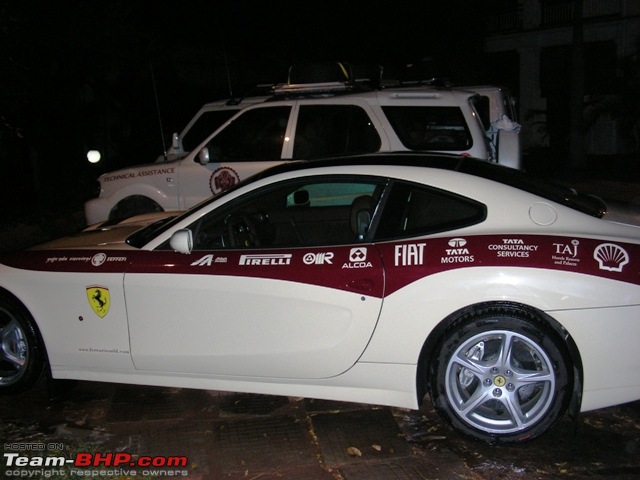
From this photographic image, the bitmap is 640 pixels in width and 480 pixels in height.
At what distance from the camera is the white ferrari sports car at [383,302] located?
3.98 m

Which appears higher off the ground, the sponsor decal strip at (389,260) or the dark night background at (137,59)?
the dark night background at (137,59)

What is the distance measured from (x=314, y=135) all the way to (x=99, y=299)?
3.67 metres

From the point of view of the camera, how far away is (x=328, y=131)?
25.3 ft

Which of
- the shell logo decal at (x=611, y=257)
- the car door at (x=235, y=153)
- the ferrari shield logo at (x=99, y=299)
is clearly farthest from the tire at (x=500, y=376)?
the car door at (x=235, y=153)

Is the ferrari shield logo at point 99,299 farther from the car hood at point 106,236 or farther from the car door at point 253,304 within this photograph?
the car hood at point 106,236

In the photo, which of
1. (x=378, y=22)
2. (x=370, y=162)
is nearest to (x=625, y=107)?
(x=378, y=22)

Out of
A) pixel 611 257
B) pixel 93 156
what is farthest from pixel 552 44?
pixel 611 257

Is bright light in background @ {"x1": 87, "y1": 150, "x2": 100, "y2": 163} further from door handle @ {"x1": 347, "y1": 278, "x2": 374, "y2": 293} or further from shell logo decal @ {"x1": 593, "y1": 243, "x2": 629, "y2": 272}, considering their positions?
shell logo decal @ {"x1": 593, "y1": 243, "x2": 629, "y2": 272}

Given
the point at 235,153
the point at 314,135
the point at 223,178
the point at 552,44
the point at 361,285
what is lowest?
the point at 361,285

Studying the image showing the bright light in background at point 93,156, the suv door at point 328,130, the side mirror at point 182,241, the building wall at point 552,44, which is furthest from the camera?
the building wall at point 552,44

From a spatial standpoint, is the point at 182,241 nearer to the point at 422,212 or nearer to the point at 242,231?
the point at 242,231

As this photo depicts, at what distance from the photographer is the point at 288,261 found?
14.2 ft

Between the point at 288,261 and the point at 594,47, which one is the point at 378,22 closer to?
the point at 594,47

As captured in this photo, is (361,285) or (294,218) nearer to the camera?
(361,285)
